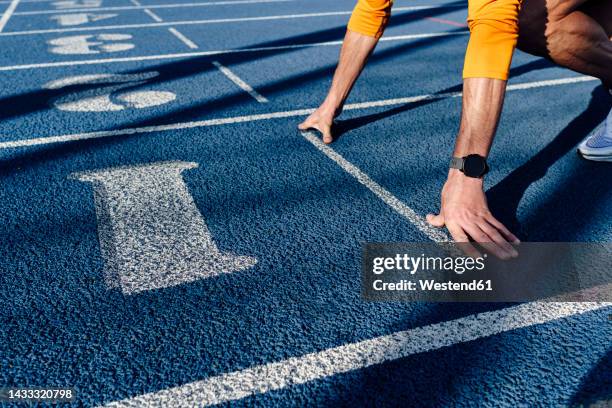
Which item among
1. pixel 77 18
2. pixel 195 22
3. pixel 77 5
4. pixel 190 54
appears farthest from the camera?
pixel 77 5

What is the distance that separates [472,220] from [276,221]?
0.84 metres

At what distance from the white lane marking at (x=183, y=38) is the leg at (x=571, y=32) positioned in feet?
14.7

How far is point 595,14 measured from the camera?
2.76 meters

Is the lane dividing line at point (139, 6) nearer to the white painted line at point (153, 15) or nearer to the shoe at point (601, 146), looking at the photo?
the white painted line at point (153, 15)

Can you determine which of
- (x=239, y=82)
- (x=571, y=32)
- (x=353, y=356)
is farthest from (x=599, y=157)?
(x=239, y=82)

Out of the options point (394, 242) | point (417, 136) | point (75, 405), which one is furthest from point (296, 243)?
point (417, 136)

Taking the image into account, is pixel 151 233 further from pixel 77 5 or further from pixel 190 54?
pixel 77 5

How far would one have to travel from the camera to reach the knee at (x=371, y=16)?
3018 mm

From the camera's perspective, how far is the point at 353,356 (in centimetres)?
168

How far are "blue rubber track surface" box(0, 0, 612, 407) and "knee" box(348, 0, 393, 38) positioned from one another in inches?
25.9

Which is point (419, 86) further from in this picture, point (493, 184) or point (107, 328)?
point (107, 328)

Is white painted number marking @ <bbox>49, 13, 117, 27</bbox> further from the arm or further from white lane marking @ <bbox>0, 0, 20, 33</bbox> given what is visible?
the arm

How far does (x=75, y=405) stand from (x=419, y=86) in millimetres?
3856

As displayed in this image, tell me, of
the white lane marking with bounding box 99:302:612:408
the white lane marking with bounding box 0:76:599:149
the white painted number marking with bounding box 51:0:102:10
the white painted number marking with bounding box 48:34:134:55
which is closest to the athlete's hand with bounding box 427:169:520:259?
the white lane marking with bounding box 99:302:612:408
